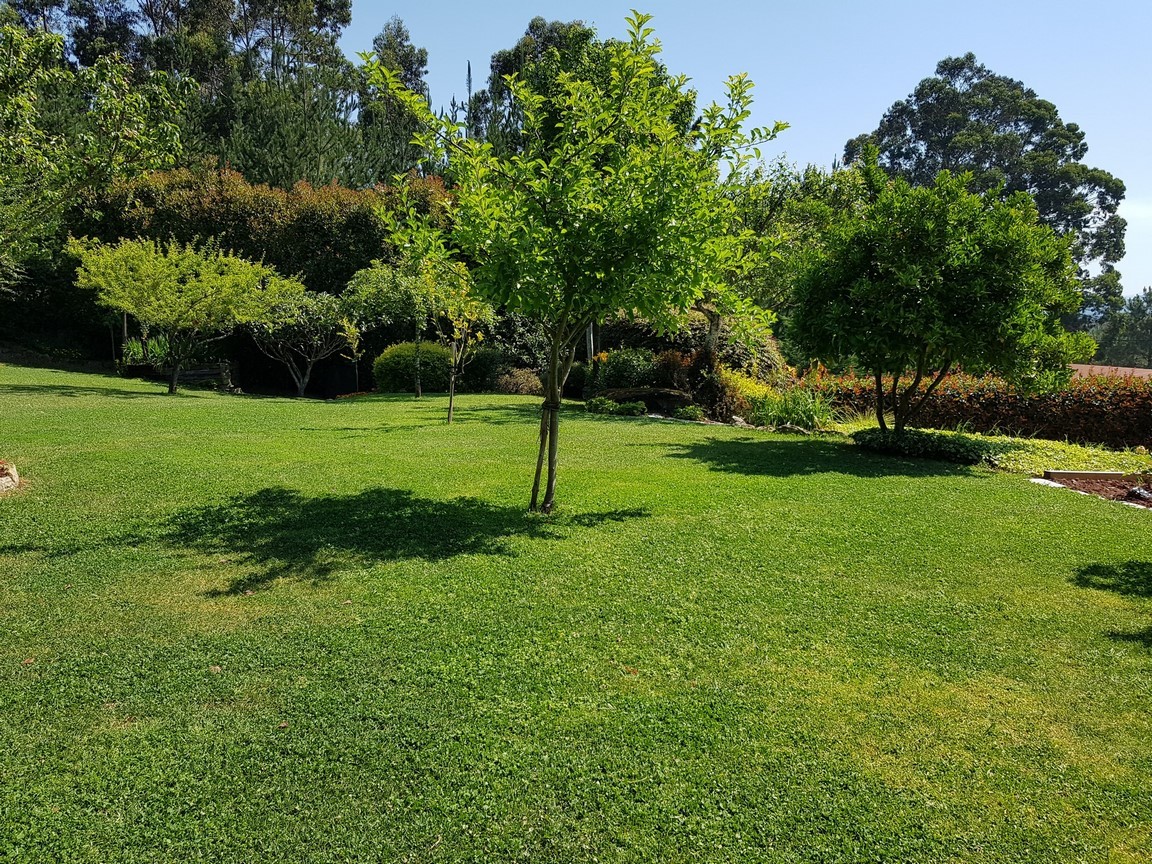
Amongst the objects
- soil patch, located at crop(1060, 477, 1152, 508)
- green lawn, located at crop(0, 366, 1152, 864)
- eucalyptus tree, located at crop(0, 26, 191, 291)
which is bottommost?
green lawn, located at crop(0, 366, 1152, 864)

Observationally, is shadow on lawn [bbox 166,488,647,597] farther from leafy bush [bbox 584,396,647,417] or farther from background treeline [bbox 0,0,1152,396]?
leafy bush [bbox 584,396,647,417]

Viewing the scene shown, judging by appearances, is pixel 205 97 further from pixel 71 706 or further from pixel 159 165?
pixel 71 706

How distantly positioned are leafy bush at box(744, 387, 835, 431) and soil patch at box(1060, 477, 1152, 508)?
14.0 ft

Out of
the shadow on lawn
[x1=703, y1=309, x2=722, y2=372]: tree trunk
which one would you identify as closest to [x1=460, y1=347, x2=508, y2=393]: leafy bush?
[x1=703, y1=309, x2=722, y2=372]: tree trunk

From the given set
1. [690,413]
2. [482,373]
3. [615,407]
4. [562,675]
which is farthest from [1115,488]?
[482,373]

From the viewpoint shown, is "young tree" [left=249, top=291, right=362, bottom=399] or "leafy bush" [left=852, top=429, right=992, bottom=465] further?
"young tree" [left=249, top=291, right=362, bottom=399]

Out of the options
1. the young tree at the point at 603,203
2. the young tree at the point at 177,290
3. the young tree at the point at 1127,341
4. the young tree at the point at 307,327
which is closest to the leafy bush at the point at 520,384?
the young tree at the point at 307,327

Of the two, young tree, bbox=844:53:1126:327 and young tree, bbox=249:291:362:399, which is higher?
young tree, bbox=844:53:1126:327

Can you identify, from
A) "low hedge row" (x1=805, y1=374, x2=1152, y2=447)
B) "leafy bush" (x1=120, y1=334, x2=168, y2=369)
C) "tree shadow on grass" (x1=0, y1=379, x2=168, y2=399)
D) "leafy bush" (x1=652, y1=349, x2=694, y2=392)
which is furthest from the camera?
"leafy bush" (x1=120, y1=334, x2=168, y2=369)

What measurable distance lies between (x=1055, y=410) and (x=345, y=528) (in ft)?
37.5

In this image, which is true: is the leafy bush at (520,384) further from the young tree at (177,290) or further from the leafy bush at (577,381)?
the young tree at (177,290)

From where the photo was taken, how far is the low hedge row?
1096 cm

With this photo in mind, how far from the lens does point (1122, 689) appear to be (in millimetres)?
3385

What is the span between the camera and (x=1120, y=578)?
192 inches
